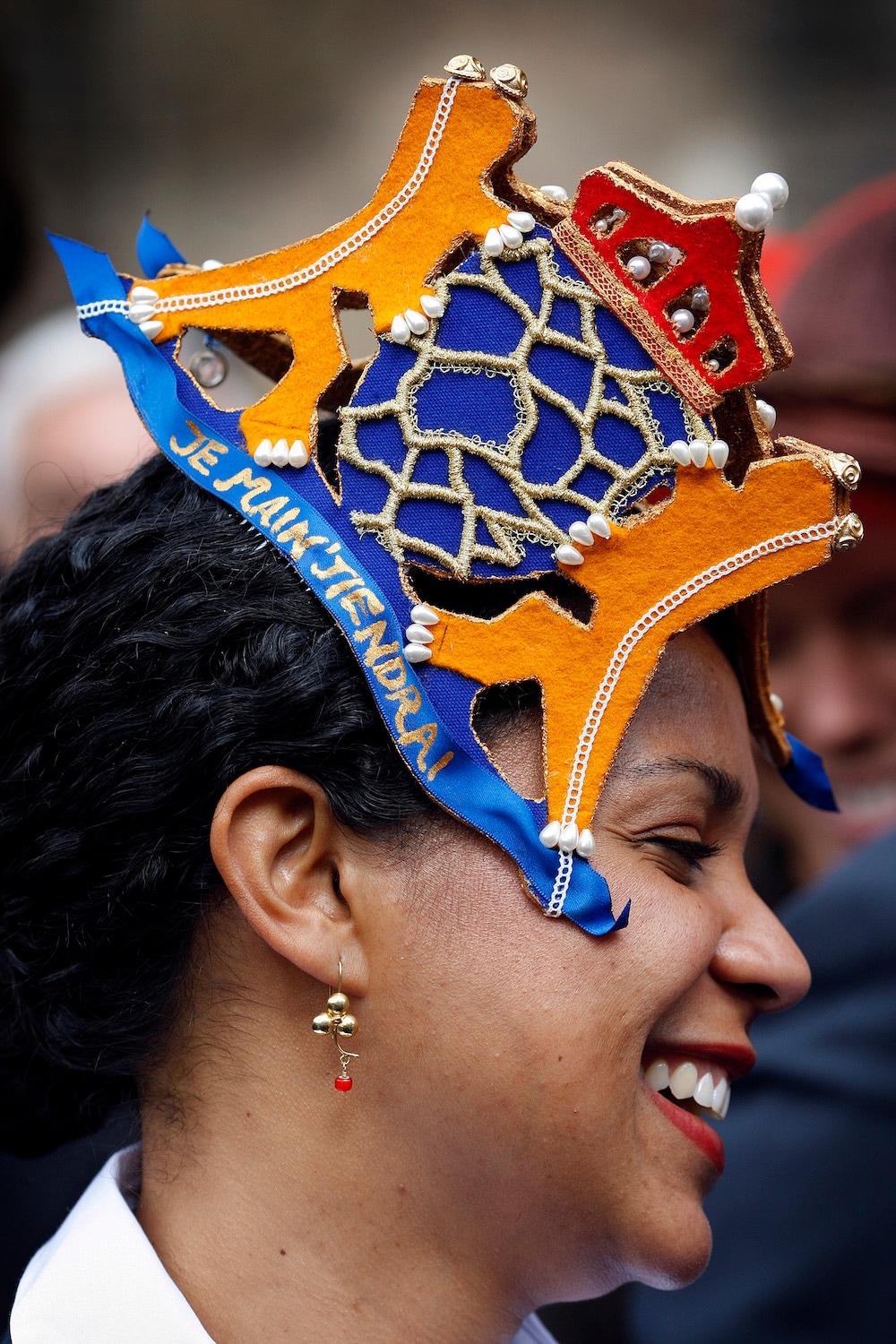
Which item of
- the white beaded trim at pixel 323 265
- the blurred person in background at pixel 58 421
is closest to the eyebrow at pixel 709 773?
the white beaded trim at pixel 323 265

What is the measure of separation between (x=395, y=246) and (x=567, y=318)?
0.22 metres

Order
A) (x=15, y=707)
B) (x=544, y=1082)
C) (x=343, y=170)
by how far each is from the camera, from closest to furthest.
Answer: (x=544, y=1082) → (x=15, y=707) → (x=343, y=170)

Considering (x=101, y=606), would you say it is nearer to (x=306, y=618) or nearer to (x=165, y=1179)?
(x=306, y=618)

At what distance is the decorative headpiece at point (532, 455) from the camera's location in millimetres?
1477

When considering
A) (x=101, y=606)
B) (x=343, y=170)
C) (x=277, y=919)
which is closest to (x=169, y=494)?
(x=101, y=606)

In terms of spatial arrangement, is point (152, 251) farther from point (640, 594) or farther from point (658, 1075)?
point (658, 1075)

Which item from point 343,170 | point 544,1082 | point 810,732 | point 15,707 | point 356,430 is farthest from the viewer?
point 343,170

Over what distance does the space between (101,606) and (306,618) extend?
0.27m

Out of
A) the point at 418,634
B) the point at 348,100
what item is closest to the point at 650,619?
the point at 418,634

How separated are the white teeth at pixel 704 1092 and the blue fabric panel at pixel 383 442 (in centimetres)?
82

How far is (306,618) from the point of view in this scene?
152cm

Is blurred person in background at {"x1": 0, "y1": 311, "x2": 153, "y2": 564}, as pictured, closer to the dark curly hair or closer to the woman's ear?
the dark curly hair

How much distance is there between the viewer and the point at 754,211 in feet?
4.64

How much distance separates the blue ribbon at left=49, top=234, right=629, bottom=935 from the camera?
4.75ft
